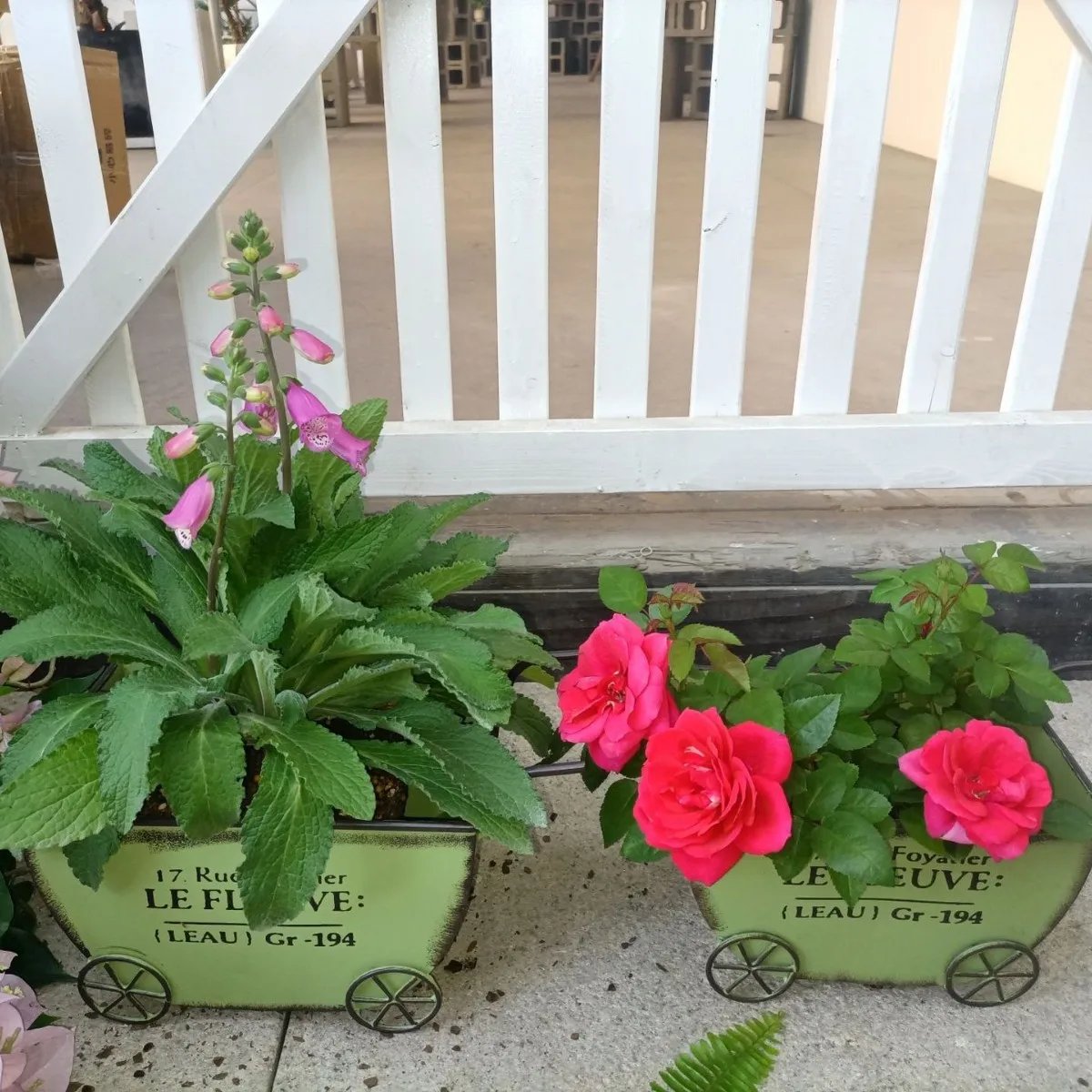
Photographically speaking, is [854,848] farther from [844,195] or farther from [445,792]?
[844,195]

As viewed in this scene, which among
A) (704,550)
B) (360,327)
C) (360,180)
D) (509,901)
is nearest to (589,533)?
(704,550)

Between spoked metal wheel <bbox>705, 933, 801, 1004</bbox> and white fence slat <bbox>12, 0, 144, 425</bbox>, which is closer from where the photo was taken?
spoked metal wheel <bbox>705, 933, 801, 1004</bbox>

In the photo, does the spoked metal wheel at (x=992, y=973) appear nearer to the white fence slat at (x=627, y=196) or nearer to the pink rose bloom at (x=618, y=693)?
the pink rose bloom at (x=618, y=693)

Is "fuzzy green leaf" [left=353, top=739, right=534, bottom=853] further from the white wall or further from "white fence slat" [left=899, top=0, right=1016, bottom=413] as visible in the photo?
the white wall

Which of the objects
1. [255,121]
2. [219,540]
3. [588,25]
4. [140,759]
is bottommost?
[588,25]

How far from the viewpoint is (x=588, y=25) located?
13422mm

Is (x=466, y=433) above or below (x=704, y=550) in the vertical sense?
above

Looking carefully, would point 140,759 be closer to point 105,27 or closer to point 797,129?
point 797,129

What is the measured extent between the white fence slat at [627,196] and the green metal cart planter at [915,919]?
76 cm

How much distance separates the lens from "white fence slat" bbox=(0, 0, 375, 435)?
1285mm

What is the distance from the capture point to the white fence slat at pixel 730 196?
4.33 ft

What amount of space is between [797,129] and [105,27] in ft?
18.9

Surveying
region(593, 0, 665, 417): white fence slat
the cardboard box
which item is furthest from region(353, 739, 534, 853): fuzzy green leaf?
the cardboard box

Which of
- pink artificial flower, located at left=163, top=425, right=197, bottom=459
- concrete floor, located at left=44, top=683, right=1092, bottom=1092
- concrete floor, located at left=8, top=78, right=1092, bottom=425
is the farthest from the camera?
concrete floor, located at left=8, top=78, right=1092, bottom=425
